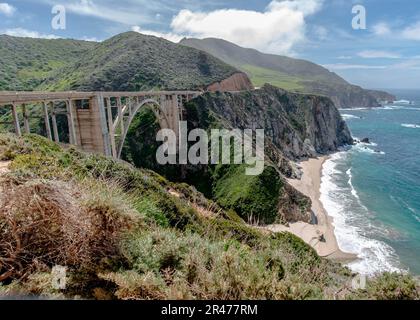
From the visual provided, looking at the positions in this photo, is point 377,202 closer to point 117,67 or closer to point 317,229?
point 317,229

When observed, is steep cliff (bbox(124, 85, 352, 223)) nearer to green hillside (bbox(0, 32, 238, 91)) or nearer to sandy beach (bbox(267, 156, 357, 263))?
sandy beach (bbox(267, 156, 357, 263))

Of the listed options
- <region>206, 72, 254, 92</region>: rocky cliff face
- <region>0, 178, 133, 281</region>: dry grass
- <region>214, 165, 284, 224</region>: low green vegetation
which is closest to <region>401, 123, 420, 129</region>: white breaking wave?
<region>206, 72, 254, 92</region>: rocky cliff face

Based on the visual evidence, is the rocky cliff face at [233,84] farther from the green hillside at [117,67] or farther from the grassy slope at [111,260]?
the grassy slope at [111,260]

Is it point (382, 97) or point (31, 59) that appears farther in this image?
point (382, 97)

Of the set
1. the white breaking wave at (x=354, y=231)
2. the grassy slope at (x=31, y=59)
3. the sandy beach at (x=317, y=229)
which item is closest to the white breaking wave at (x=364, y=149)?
the white breaking wave at (x=354, y=231)

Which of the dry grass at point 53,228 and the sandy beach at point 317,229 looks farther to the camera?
the sandy beach at point 317,229

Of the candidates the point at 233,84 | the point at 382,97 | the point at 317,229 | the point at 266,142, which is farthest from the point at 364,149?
the point at 382,97
